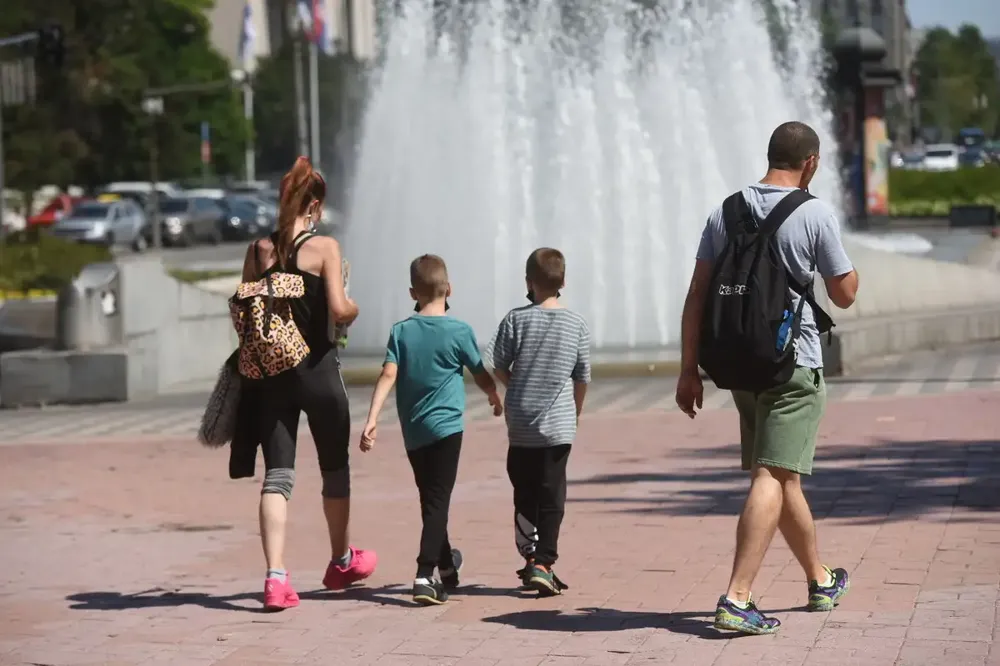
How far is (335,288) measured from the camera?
276 inches

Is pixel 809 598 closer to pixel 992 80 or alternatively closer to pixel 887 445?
pixel 887 445

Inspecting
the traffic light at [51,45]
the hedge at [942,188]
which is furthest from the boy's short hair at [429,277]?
the hedge at [942,188]

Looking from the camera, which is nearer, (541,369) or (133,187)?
(541,369)

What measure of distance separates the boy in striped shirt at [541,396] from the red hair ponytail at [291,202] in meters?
0.85

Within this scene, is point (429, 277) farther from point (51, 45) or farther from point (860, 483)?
point (51, 45)

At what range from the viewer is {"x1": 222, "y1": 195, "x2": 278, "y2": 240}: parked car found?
56.2 m

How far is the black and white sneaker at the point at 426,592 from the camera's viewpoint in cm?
702

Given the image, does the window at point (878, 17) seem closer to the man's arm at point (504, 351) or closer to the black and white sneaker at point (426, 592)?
the man's arm at point (504, 351)

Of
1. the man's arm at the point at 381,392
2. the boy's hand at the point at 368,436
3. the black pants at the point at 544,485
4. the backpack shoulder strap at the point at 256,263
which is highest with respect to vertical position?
the backpack shoulder strap at the point at 256,263

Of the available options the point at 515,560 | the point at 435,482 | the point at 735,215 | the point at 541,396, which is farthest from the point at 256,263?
the point at 735,215

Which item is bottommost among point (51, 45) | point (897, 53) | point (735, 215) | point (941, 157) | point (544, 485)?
point (544, 485)

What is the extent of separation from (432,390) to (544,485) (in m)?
0.55

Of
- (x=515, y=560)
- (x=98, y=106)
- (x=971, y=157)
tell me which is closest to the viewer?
(x=515, y=560)

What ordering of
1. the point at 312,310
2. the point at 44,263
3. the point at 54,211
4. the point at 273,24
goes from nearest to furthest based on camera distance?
the point at 312,310 < the point at 44,263 < the point at 54,211 < the point at 273,24
